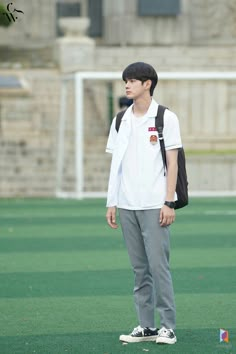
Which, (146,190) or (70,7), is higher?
(70,7)

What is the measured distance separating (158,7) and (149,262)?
91.6 ft

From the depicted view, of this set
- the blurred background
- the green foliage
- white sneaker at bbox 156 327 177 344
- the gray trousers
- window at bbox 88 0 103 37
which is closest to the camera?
the green foliage

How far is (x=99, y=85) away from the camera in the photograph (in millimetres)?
29266

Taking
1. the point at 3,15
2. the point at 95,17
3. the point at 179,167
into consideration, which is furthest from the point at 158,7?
the point at 3,15

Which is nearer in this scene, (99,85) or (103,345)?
(103,345)

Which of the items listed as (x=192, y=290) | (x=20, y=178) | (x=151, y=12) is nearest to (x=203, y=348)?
(x=192, y=290)

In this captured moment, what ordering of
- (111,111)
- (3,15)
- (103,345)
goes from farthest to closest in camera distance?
(111,111)
(103,345)
(3,15)

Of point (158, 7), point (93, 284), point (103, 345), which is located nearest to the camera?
point (103, 345)

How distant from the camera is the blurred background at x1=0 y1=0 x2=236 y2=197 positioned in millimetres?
28422

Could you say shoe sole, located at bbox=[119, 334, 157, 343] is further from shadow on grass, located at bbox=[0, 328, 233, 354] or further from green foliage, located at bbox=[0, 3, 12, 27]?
green foliage, located at bbox=[0, 3, 12, 27]

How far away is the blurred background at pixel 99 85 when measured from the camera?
2842 cm

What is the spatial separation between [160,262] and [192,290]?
326 cm

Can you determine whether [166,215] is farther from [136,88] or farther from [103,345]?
[103,345]

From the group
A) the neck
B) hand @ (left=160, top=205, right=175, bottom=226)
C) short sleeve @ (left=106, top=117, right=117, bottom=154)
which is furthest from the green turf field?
the neck
